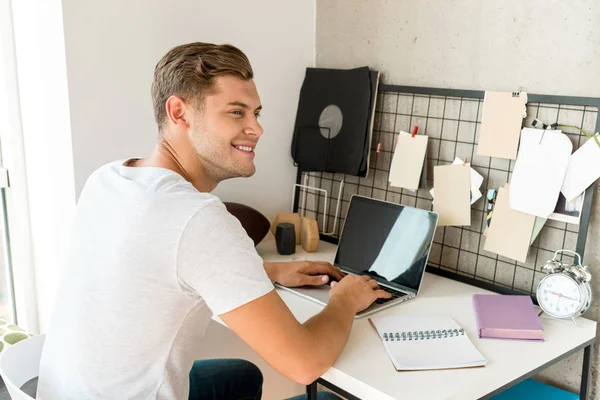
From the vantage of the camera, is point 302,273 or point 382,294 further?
point 302,273

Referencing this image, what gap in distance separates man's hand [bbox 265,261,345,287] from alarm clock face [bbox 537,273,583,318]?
1.65ft

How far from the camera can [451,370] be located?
1.21m

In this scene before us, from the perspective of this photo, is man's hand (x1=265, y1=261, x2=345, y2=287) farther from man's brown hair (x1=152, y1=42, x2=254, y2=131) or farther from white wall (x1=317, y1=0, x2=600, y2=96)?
white wall (x1=317, y1=0, x2=600, y2=96)

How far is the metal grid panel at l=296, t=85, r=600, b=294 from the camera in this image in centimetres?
154

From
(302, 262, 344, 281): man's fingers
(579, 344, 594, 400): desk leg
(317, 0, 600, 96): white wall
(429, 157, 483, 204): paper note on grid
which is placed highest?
(317, 0, 600, 96): white wall

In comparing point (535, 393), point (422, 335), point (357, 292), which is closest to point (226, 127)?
point (357, 292)

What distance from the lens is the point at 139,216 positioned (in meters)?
1.09

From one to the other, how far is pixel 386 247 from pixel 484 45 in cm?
60

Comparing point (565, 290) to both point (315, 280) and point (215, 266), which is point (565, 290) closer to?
point (315, 280)

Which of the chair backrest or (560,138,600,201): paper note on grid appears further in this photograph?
(560,138,600,201): paper note on grid

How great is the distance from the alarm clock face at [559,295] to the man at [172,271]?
50 centimetres

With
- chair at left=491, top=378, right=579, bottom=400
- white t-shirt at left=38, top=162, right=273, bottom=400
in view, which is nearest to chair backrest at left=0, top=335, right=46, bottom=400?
white t-shirt at left=38, top=162, right=273, bottom=400

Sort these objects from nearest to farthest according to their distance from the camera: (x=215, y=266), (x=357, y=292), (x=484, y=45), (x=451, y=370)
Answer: (x=215, y=266) → (x=451, y=370) → (x=357, y=292) → (x=484, y=45)

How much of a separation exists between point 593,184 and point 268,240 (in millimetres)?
1021
